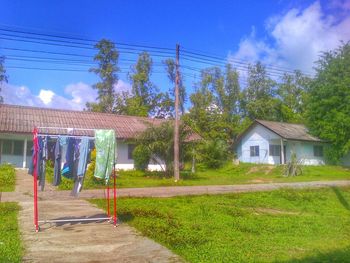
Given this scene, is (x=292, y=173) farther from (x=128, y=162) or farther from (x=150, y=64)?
(x=150, y=64)

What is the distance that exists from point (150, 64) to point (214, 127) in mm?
11936

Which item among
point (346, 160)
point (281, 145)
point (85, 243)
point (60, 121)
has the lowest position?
point (85, 243)

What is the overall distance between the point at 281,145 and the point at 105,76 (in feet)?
70.9

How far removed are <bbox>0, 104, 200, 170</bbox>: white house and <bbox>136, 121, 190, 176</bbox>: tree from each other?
1.19 meters

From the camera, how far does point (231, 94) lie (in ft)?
175

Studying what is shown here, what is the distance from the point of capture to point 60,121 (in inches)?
1191

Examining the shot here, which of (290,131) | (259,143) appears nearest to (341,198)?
(290,131)

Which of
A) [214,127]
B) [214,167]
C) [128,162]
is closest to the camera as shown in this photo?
[128,162]

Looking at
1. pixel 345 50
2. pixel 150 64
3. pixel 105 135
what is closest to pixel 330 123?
pixel 345 50

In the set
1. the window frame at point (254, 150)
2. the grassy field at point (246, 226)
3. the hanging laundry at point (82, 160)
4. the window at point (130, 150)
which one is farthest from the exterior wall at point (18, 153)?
→ the window frame at point (254, 150)

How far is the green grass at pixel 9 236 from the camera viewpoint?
6357mm

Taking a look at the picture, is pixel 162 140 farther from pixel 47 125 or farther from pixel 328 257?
pixel 328 257

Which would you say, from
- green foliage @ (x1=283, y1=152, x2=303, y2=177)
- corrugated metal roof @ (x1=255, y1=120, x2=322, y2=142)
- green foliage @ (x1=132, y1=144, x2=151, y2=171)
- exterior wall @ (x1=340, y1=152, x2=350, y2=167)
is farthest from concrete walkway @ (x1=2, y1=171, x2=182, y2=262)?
exterior wall @ (x1=340, y1=152, x2=350, y2=167)

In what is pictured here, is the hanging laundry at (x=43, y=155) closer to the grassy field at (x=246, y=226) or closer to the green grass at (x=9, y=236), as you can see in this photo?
the green grass at (x=9, y=236)
